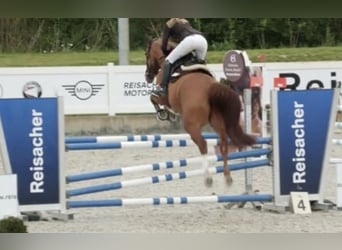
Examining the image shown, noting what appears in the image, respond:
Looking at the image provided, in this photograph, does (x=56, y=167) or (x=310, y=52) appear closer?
(x=56, y=167)

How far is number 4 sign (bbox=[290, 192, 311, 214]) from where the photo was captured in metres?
3.50

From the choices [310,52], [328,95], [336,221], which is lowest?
[336,221]

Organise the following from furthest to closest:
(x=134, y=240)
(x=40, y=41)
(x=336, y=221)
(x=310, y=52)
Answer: (x=310, y=52) < (x=40, y=41) < (x=336, y=221) < (x=134, y=240)

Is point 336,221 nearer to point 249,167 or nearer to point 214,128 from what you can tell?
point 249,167

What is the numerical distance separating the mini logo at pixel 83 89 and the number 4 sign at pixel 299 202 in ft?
10.1

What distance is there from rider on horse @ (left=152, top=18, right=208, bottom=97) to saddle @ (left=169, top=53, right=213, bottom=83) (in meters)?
0.02

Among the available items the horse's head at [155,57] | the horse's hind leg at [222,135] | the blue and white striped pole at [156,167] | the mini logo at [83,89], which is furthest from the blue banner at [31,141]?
the mini logo at [83,89]

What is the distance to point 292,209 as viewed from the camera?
352cm

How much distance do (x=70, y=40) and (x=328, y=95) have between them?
176cm

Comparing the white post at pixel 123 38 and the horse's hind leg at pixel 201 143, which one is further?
the white post at pixel 123 38

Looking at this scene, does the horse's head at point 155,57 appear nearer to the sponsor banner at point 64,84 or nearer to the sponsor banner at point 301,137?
the sponsor banner at point 301,137

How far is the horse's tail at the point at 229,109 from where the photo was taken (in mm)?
3061

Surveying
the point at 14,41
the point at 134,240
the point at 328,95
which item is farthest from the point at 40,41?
the point at 134,240

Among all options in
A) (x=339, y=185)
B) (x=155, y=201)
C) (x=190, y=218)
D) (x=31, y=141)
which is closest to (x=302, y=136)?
(x=339, y=185)
